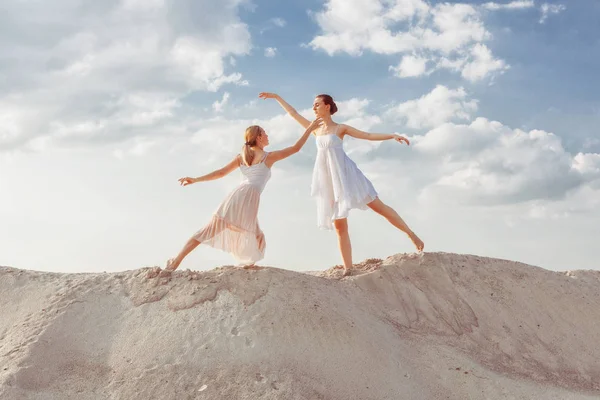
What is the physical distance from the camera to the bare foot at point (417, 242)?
10.3m

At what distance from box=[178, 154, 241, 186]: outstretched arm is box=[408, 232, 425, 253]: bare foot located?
11.1 feet

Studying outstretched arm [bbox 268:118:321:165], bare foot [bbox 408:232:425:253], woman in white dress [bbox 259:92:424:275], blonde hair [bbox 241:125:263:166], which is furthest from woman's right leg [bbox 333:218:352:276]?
blonde hair [bbox 241:125:263:166]

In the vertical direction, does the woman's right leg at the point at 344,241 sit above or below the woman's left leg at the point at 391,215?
below

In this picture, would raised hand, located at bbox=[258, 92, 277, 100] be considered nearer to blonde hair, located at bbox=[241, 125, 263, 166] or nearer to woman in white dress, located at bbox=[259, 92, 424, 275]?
woman in white dress, located at bbox=[259, 92, 424, 275]

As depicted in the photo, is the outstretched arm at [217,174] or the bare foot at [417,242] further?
the bare foot at [417,242]

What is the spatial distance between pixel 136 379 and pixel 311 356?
2044 millimetres

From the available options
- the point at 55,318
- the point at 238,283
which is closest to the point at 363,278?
the point at 238,283

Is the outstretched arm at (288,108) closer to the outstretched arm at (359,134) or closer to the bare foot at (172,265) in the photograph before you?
the outstretched arm at (359,134)

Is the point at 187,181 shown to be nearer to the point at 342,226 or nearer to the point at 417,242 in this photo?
the point at 342,226

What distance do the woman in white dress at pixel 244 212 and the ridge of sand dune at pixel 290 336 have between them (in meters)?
0.32

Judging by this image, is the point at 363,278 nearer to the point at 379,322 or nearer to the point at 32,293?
the point at 379,322

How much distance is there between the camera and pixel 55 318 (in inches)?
323

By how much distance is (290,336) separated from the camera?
7.45 metres

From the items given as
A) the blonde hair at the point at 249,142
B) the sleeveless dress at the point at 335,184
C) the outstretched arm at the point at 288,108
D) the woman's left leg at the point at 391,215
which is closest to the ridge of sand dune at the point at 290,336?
the woman's left leg at the point at 391,215
